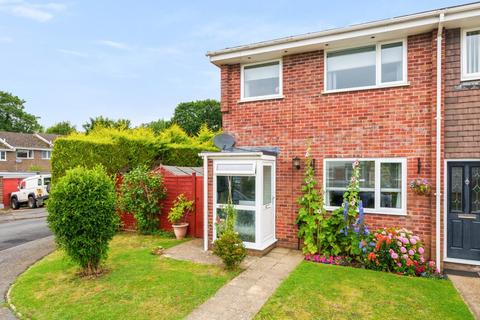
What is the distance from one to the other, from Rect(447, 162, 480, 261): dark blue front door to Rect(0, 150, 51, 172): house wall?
37263 mm

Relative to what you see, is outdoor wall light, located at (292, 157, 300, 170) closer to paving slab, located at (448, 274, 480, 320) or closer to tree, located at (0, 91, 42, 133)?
paving slab, located at (448, 274, 480, 320)

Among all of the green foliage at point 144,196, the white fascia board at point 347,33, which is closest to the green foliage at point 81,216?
the green foliage at point 144,196

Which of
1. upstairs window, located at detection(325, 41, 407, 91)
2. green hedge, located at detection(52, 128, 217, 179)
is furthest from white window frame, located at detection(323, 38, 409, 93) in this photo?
green hedge, located at detection(52, 128, 217, 179)

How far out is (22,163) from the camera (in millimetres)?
31453

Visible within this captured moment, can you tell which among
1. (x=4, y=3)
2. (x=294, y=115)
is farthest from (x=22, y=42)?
(x=294, y=115)

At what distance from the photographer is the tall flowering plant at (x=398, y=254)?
6.04 metres

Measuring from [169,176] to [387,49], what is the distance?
749cm

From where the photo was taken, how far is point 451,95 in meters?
6.29

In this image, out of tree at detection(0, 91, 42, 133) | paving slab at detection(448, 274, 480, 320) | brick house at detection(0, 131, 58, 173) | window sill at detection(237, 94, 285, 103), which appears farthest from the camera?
tree at detection(0, 91, 42, 133)

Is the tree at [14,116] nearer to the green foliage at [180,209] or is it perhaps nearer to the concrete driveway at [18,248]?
the concrete driveway at [18,248]

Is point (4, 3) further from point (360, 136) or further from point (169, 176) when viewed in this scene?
point (360, 136)

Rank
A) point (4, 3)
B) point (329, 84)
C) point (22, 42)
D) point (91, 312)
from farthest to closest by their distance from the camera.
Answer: point (22, 42)
point (4, 3)
point (329, 84)
point (91, 312)

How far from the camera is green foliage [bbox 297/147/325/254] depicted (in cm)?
695

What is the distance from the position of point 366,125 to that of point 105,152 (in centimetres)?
933
